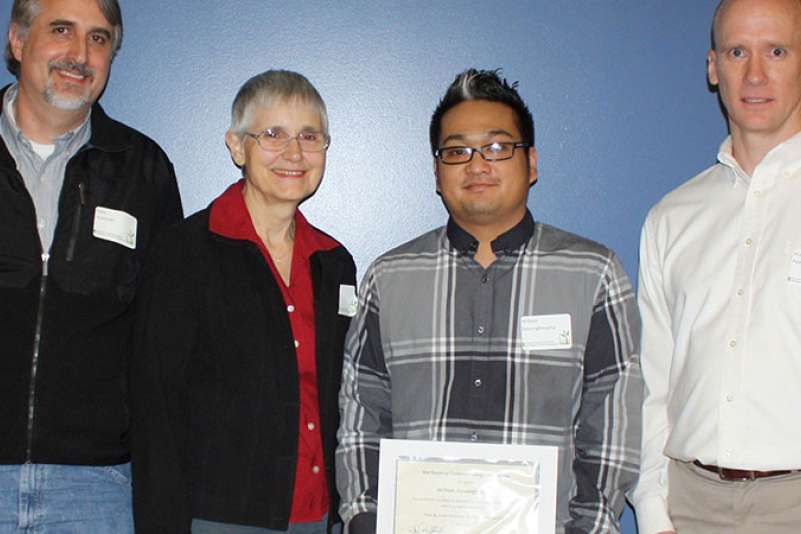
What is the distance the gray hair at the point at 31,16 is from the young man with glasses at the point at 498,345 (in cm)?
118

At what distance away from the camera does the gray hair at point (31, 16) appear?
114 inches

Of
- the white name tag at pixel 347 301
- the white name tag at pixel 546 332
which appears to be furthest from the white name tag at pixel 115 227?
the white name tag at pixel 546 332

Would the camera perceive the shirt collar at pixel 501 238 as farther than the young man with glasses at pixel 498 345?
Yes

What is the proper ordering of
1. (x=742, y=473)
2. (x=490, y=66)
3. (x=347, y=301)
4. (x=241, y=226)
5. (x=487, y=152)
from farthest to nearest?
(x=490, y=66) < (x=347, y=301) < (x=241, y=226) < (x=487, y=152) < (x=742, y=473)

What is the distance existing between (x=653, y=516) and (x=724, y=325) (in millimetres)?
625

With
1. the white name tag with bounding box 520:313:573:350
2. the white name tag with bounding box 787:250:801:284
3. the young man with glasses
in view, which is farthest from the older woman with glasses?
the white name tag with bounding box 787:250:801:284

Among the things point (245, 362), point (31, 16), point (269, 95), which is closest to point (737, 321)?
point (245, 362)

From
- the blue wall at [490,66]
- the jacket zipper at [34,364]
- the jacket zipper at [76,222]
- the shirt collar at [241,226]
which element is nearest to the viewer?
the jacket zipper at [34,364]

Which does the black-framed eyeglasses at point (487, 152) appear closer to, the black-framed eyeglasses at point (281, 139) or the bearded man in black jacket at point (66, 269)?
the black-framed eyeglasses at point (281, 139)

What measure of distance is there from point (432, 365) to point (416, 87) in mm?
1318

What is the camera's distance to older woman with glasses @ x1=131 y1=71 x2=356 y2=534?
268 centimetres

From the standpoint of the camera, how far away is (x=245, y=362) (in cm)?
276

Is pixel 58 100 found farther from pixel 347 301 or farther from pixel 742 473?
pixel 742 473

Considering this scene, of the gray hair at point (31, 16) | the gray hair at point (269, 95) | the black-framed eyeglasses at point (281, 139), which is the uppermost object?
the gray hair at point (31, 16)
